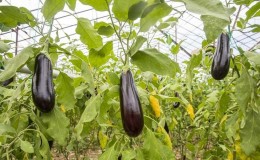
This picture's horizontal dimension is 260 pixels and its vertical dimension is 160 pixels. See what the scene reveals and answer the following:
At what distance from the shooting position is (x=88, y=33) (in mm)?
1126

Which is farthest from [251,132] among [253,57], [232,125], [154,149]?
[154,149]

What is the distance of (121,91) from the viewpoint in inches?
35.3

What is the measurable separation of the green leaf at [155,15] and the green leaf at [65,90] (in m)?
0.35

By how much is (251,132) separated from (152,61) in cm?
49

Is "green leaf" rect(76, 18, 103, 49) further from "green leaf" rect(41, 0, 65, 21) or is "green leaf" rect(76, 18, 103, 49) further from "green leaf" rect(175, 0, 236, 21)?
"green leaf" rect(175, 0, 236, 21)

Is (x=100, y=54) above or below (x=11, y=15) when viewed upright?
below

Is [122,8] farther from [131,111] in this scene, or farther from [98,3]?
[131,111]

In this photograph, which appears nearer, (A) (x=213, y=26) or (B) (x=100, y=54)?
(A) (x=213, y=26)

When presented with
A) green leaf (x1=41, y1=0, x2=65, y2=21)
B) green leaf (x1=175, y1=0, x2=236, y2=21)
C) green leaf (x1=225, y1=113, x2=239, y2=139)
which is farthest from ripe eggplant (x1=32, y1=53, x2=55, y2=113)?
green leaf (x1=225, y1=113, x2=239, y2=139)

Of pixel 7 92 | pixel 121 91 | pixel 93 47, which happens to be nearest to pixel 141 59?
pixel 121 91

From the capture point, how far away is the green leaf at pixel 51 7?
1.00m

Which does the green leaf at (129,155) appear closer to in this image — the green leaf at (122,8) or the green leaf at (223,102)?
the green leaf at (122,8)

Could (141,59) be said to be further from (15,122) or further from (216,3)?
(15,122)

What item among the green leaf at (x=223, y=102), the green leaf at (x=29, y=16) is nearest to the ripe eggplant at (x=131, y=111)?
the green leaf at (x=29, y=16)
